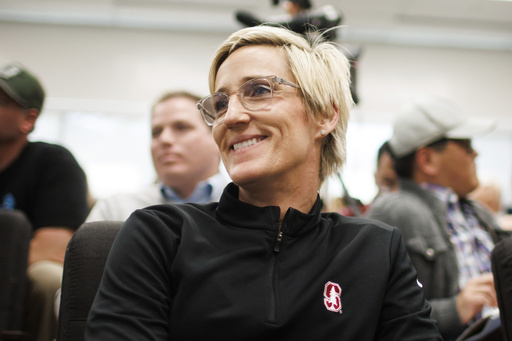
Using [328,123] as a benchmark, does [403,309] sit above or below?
below

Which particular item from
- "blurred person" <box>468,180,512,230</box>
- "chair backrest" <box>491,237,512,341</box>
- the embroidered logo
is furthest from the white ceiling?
the embroidered logo

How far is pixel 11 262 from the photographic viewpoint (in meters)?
1.34

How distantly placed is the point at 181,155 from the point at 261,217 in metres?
0.95

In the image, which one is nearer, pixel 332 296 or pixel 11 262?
pixel 332 296

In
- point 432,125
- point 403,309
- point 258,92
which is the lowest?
point 403,309

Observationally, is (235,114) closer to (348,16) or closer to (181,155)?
(181,155)

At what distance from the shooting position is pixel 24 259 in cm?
137

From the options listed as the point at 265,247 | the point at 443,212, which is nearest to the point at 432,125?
the point at 443,212

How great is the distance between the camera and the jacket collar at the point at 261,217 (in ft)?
3.16

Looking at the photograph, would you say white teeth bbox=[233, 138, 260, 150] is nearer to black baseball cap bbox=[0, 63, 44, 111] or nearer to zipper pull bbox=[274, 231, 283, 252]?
zipper pull bbox=[274, 231, 283, 252]

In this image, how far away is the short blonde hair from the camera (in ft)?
3.50

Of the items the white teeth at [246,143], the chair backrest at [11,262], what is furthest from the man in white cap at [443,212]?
the chair backrest at [11,262]

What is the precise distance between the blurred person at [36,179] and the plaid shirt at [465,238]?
49.4 inches

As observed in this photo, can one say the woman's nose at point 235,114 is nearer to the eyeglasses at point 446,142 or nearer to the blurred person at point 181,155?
the blurred person at point 181,155
